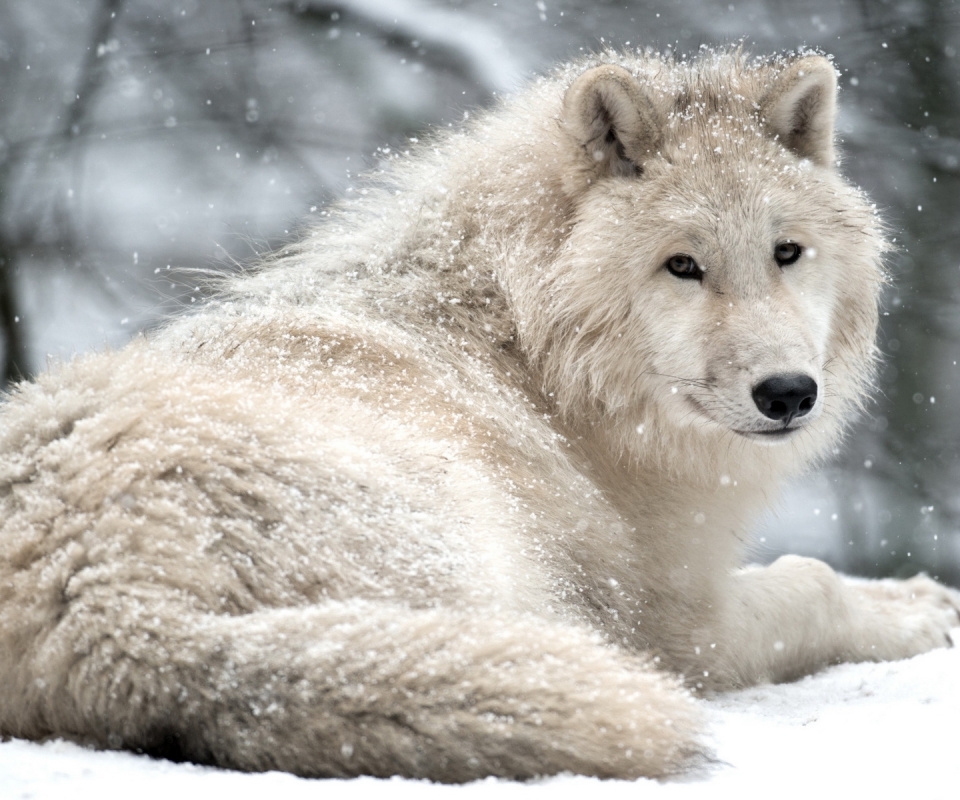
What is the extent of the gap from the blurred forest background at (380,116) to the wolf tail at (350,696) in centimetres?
543

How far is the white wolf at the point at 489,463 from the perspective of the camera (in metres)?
1.72

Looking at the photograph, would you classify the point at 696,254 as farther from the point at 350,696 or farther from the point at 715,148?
the point at 350,696

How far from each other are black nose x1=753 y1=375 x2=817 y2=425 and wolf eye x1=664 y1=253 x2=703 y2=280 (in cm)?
41

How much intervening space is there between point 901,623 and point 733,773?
6.20ft

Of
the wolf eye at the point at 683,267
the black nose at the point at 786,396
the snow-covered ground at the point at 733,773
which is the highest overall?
the wolf eye at the point at 683,267

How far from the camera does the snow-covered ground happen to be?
152 centimetres

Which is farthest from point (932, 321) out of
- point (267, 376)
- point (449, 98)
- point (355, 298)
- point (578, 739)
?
point (578, 739)

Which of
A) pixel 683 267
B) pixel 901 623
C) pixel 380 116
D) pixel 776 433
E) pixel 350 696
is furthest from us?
pixel 380 116

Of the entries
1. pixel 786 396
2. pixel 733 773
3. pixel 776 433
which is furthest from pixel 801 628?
pixel 733 773

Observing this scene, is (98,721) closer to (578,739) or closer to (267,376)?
(578,739)

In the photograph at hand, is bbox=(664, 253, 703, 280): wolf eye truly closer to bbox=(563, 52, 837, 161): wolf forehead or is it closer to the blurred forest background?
bbox=(563, 52, 837, 161): wolf forehead

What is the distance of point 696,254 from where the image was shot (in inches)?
114

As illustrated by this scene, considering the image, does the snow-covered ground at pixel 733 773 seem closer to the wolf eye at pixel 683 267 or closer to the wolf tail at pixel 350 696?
the wolf tail at pixel 350 696

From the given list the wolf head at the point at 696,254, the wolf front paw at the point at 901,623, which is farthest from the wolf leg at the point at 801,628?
the wolf head at the point at 696,254
